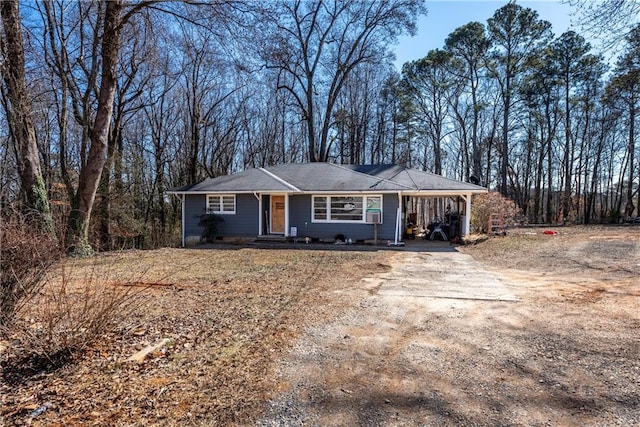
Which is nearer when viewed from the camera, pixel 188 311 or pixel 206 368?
pixel 206 368

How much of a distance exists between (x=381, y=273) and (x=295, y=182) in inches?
292

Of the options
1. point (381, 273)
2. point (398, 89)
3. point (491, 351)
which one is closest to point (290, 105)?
point (398, 89)

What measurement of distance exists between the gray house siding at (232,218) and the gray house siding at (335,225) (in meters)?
1.57

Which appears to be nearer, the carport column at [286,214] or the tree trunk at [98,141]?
the tree trunk at [98,141]

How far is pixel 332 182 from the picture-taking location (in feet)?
44.6

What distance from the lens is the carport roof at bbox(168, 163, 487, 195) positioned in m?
12.6

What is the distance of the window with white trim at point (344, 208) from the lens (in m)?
12.8

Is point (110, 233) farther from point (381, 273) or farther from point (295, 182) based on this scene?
point (381, 273)

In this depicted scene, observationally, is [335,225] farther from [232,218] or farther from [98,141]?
[98,141]

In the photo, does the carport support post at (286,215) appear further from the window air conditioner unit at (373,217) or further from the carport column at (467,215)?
the carport column at (467,215)

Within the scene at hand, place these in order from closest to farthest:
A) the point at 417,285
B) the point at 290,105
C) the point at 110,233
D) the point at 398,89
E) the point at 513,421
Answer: the point at 513,421 → the point at 417,285 → the point at 110,233 → the point at 290,105 → the point at 398,89

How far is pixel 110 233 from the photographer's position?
13.9 metres

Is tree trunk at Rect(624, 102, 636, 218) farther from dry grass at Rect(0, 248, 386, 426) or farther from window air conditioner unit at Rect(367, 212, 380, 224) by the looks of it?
dry grass at Rect(0, 248, 386, 426)

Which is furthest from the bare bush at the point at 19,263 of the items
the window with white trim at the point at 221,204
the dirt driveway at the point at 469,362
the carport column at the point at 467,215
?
the carport column at the point at 467,215
